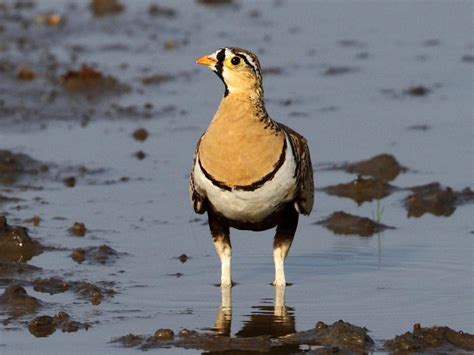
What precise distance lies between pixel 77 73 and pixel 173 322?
8478 mm


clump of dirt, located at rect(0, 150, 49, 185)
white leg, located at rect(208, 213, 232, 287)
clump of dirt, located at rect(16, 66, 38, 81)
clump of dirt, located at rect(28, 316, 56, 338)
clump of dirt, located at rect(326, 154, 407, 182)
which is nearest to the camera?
clump of dirt, located at rect(28, 316, 56, 338)

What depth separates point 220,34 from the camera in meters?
20.4

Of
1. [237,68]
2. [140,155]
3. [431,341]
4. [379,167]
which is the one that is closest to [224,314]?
[431,341]

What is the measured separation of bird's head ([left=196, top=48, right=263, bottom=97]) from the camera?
9.68m

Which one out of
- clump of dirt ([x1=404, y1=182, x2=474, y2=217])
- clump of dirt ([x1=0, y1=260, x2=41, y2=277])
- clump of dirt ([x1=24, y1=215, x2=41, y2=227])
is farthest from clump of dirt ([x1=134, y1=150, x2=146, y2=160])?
clump of dirt ([x1=0, y1=260, x2=41, y2=277])

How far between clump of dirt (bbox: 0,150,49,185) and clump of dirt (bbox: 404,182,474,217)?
3.29 metres

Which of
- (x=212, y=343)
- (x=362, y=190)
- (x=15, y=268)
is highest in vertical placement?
(x=362, y=190)

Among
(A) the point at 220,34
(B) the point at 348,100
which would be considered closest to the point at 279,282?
(B) the point at 348,100

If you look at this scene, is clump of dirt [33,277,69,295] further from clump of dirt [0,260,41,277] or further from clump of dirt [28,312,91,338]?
clump of dirt [28,312,91,338]

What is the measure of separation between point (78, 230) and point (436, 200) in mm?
2972

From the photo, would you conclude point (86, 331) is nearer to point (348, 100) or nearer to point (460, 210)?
point (460, 210)

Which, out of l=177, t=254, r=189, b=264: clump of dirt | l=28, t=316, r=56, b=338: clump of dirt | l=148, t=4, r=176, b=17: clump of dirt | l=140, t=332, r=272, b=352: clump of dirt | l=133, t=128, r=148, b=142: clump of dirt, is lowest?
l=140, t=332, r=272, b=352: clump of dirt

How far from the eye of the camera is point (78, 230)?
11391 millimetres

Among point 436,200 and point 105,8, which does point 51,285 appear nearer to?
point 436,200
